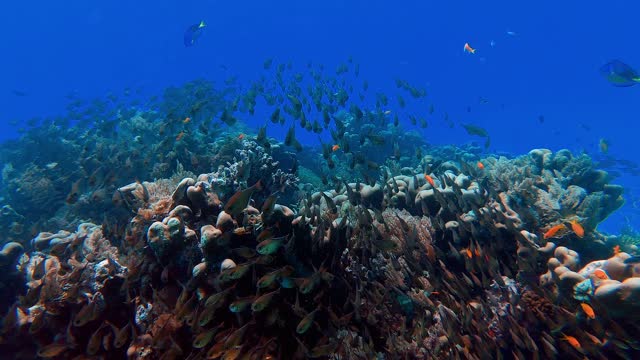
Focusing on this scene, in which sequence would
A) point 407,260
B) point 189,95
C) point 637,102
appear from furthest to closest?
point 637,102
point 189,95
point 407,260

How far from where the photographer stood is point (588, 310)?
13.4 ft

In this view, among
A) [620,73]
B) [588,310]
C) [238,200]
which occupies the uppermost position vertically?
[620,73]

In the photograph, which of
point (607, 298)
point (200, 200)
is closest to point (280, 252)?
point (200, 200)

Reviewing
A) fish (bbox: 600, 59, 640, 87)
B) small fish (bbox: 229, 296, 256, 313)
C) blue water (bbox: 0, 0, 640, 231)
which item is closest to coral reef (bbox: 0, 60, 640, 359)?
small fish (bbox: 229, 296, 256, 313)

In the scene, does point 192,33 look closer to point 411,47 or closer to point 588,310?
point 588,310

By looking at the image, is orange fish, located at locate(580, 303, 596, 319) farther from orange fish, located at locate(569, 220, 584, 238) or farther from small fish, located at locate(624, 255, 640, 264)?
orange fish, located at locate(569, 220, 584, 238)

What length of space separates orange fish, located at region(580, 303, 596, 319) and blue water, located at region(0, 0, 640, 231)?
74462 mm

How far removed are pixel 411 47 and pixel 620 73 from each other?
96.0 metres

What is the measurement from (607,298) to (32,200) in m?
16.2

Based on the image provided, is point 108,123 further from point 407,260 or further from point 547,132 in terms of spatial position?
point 547,132

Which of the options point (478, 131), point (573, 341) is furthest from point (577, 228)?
point (478, 131)

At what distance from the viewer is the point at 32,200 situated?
12.1 metres

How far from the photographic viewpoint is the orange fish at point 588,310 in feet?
13.2

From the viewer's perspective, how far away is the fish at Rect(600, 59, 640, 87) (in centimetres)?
796
